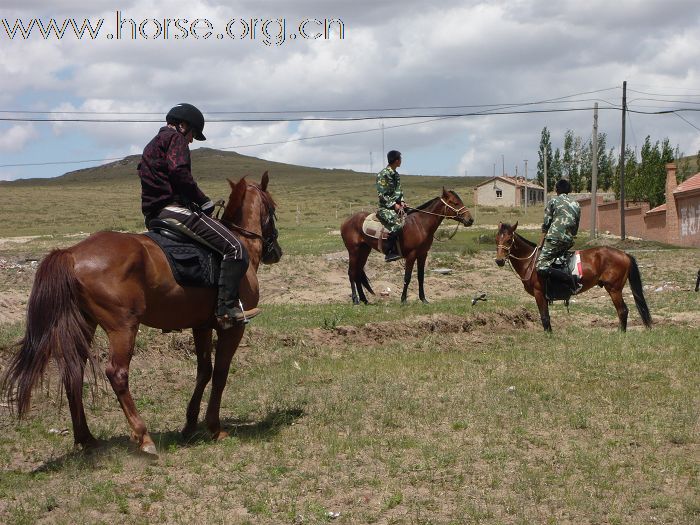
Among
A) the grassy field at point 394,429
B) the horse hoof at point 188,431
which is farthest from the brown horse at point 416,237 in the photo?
the horse hoof at point 188,431

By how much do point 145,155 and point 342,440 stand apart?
324 centimetres

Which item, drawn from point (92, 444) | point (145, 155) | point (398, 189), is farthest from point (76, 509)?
point (398, 189)

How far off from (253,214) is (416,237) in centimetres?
989

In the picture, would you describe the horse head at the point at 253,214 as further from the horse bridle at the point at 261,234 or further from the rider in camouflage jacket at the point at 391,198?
the rider in camouflage jacket at the point at 391,198

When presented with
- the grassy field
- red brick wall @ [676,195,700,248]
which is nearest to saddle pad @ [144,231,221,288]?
the grassy field

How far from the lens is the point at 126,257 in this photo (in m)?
7.36

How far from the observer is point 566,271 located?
14266mm

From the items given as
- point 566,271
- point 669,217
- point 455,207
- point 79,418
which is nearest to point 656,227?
point 669,217

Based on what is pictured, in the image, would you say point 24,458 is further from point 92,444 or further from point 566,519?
point 566,519

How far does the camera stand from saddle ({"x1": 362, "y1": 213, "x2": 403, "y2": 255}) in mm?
18547

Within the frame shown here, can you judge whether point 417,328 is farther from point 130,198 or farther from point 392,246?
point 130,198

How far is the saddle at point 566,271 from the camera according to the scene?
1430 cm

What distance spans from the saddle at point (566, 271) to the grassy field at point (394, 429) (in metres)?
0.80

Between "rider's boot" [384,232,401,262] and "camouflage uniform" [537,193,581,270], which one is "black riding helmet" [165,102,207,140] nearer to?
"camouflage uniform" [537,193,581,270]
